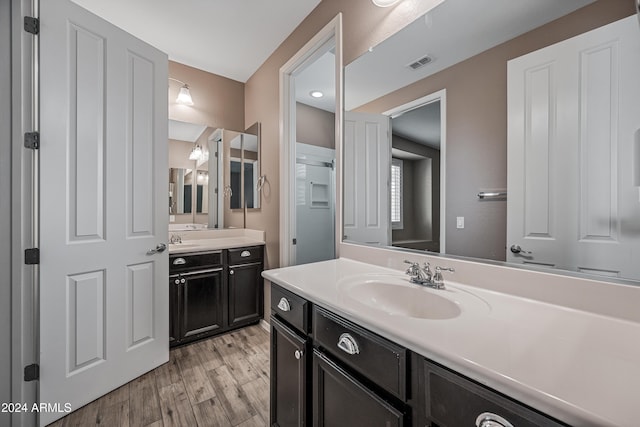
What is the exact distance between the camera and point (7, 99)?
136 cm

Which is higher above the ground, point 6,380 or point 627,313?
point 627,313

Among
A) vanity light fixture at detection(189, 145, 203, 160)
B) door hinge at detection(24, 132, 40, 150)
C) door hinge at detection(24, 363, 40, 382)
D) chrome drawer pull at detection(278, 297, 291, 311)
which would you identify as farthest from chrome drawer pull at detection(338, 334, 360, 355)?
vanity light fixture at detection(189, 145, 203, 160)

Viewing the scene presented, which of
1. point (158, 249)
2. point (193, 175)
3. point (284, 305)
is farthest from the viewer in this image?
point (193, 175)

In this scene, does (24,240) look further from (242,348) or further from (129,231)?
(242,348)

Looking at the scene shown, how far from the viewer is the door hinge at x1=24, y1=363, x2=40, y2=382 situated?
1402mm

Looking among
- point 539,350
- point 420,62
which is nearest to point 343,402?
point 539,350

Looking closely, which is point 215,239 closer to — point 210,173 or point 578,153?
point 210,173

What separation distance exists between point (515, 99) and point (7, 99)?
7.92 ft

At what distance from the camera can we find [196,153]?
9.48 ft

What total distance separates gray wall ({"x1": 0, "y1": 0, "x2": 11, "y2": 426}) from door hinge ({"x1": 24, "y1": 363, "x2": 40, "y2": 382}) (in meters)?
0.06

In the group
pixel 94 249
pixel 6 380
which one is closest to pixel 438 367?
pixel 94 249

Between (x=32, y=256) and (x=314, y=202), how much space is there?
103 inches

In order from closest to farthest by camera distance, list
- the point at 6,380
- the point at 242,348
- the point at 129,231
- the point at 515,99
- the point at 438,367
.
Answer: the point at 438,367, the point at 515,99, the point at 6,380, the point at 129,231, the point at 242,348

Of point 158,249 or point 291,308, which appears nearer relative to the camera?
point 291,308
